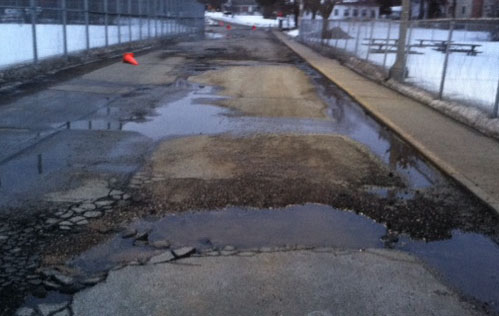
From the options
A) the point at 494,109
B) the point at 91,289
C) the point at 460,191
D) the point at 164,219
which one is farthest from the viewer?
the point at 494,109

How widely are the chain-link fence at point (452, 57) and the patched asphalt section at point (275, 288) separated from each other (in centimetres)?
664

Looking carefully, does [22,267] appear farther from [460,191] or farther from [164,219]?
[460,191]

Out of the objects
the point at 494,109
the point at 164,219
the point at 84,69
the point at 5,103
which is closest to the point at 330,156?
the point at 164,219

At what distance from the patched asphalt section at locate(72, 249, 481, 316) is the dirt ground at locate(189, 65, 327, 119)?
684 centimetres

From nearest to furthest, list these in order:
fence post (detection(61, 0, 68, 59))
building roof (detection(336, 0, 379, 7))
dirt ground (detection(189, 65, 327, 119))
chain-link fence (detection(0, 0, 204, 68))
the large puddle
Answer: the large puddle < dirt ground (detection(189, 65, 327, 119)) < chain-link fence (detection(0, 0, 204, 68)) < fence post (detection(61, 0, 68, 59)) < building roof (detection(336, 0, 379, 7))

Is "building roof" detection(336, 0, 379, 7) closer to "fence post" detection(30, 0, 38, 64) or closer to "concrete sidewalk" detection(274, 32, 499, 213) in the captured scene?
"fence post" detection(30, 0, 38, 64)

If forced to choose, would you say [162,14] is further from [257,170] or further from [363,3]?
[363,3]

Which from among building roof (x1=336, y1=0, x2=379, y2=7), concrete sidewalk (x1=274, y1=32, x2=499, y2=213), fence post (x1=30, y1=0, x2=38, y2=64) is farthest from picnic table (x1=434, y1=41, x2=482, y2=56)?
building roof (x1=336, y1=0, x2=379, y2=7)

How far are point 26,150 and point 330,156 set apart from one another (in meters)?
4.34

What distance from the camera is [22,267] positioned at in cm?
420

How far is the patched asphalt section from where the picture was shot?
3.76 m

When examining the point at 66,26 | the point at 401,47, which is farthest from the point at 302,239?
the point at 66,26

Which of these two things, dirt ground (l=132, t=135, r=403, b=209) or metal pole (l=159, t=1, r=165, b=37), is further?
metal pole (l=159, t=1, r=165, b=37)

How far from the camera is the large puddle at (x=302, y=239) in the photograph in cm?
441
